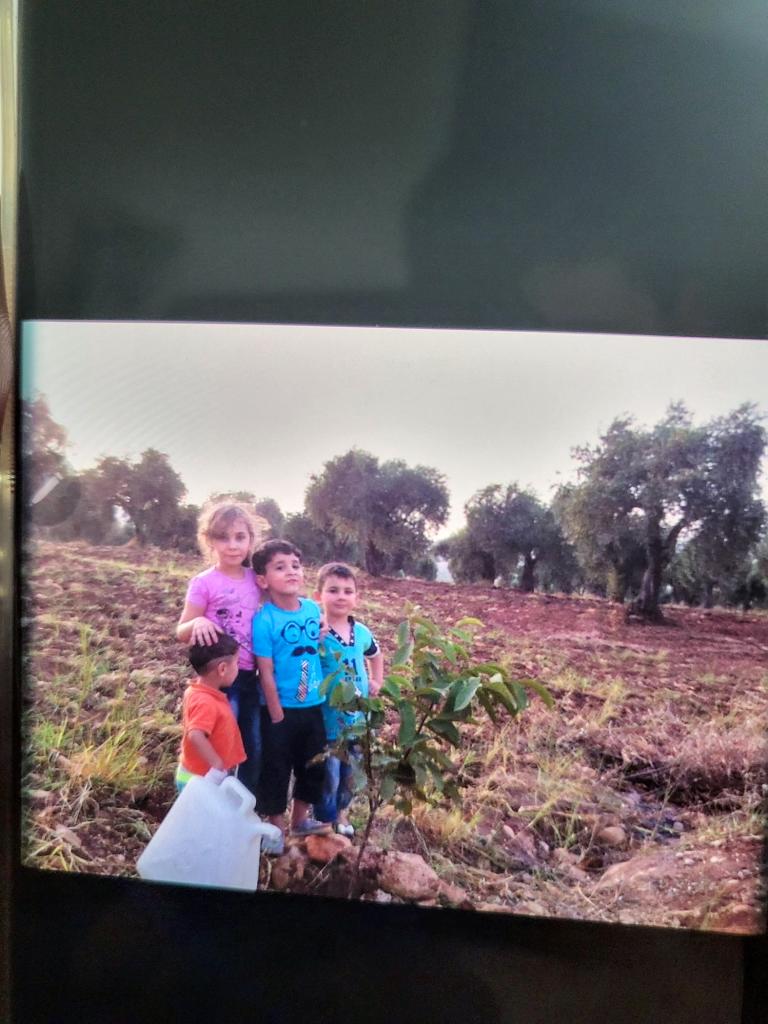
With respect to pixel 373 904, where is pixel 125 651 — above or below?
above

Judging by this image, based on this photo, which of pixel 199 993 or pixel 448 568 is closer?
pixel 448 568

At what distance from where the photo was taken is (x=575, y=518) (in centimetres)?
133

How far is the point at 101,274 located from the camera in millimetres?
1429

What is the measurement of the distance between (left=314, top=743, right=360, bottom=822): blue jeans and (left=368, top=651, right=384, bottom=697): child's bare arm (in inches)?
6.1

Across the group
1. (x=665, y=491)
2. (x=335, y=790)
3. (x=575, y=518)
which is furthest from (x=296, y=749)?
(x=665, y=491)

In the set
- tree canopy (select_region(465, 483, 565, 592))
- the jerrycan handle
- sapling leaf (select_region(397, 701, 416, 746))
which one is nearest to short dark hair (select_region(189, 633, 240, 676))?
the jerrycan handle

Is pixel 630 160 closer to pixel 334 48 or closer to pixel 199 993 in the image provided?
pixel 334 48

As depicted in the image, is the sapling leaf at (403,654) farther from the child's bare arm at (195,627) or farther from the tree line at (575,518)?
the child's bare arm at (195,627)

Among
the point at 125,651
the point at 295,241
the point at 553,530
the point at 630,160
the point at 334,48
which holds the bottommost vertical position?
the point at 125,651

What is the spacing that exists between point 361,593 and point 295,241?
712mm

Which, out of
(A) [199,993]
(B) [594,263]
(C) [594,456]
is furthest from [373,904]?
(B) [594,263]

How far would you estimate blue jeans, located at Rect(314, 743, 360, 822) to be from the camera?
137 centimetres

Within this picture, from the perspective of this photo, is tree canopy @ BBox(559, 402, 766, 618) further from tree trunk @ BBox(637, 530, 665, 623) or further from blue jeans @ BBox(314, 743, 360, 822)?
blue jeans @ BBox(314, 743, 360, 822)

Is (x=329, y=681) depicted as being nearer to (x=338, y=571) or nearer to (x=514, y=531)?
(x=338, y=571)
